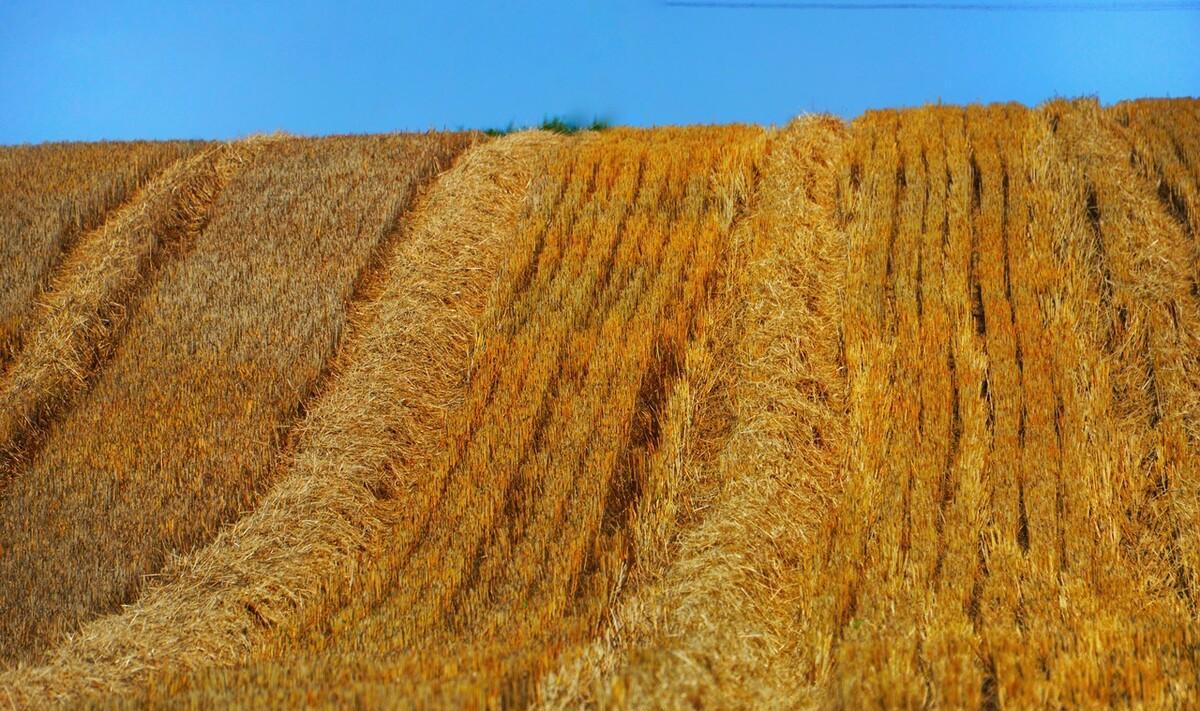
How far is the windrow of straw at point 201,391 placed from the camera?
297 inches

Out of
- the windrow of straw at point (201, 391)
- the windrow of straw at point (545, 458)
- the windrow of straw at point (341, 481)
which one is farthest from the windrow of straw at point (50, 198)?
the windrow of straw at point (545, 458)

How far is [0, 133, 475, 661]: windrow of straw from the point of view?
24.8 feet

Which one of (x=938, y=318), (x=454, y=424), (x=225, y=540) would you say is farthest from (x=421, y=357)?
(x=938, y=318)

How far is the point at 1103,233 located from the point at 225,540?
22.4ft

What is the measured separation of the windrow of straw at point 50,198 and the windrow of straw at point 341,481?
9.56 ft

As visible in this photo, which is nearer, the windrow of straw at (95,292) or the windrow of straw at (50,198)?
the windrow of straw at (95,292)

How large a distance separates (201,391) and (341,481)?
1.67m

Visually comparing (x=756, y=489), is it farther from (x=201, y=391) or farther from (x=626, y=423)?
(x=201, y=391)

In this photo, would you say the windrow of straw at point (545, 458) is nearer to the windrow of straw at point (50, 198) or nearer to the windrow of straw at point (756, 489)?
the windrow of straw at point (756, 489)

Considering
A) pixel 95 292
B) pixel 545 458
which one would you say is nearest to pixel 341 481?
pixel 545 458

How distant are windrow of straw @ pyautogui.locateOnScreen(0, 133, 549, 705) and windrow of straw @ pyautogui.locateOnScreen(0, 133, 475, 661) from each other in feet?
0.70

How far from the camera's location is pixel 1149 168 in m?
9.76

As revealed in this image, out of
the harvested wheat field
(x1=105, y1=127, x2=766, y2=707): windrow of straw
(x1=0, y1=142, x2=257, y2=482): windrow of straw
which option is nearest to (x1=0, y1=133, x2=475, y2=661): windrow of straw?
the harvested wheat field

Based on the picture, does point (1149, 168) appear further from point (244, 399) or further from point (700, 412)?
point (244, 399)
